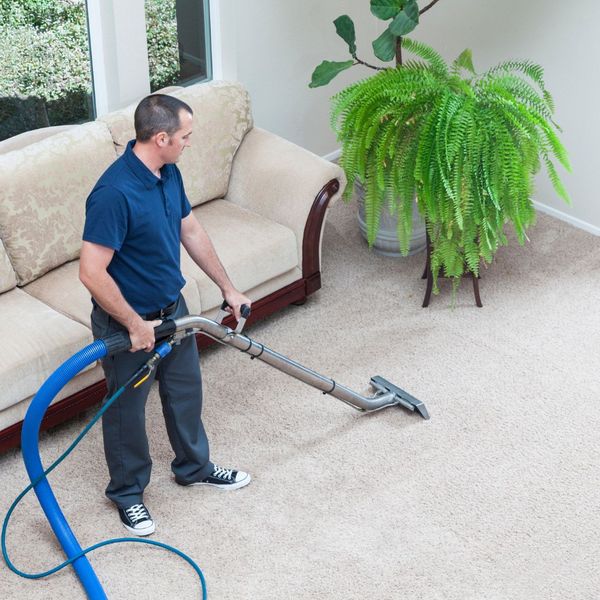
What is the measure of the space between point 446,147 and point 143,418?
147cm

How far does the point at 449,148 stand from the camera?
367cm

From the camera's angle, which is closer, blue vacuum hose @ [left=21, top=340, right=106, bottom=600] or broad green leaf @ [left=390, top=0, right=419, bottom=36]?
blue vacuum hose @ [left=21, top=340, right=106, bottom=600]

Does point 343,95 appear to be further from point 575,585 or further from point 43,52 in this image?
point 575,585

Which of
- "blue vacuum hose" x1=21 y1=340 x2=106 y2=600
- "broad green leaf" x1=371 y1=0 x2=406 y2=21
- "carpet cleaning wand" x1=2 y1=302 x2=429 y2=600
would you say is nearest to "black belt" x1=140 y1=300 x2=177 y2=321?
"carpet cleaning wand" x1=2 y1=302 x2=429 y2=600

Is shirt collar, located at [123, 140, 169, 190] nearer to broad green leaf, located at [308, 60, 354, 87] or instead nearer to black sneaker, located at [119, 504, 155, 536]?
black sneaker, located at [119, 504, 155, 536]

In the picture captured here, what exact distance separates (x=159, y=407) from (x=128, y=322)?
37.9 inches

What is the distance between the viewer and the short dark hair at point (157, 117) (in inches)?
105

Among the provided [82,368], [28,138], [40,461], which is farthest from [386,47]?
[40,461]

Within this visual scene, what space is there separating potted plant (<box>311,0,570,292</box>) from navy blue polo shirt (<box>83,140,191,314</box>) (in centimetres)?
116

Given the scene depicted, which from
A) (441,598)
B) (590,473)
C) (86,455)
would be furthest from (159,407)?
(590,473)

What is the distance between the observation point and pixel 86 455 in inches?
134

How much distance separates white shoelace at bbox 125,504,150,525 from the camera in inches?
122

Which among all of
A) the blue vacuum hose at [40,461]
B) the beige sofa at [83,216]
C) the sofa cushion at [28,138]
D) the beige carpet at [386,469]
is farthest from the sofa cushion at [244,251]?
the blue vacuum hose at [40,461]

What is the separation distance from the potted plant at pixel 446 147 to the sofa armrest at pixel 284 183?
0.43 feet
